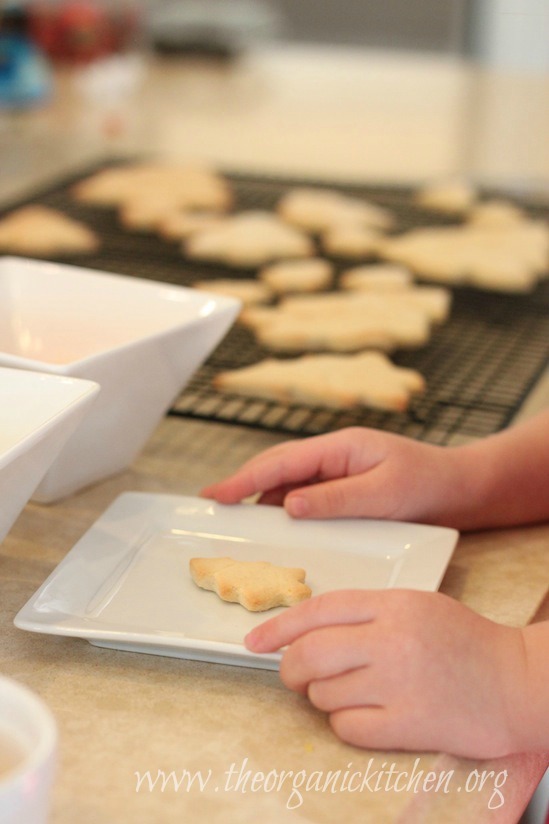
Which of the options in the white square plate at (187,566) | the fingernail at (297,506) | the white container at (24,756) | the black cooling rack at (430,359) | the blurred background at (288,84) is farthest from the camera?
the blurred background at (288,84)

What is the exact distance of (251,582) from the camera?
0.73 m

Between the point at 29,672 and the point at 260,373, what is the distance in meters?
0.49

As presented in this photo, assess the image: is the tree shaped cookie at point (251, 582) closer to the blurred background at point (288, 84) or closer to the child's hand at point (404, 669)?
the child's hand at point (404, 669)

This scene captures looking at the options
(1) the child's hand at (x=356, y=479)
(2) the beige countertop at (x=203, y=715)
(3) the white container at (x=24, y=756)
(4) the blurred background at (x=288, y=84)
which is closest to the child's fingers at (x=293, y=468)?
(1) the child's hand at (x=356, y=479)

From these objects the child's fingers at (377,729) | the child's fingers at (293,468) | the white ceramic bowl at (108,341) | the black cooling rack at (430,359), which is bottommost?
the black cooling rack at (430,359)

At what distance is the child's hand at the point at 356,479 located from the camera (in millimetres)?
833

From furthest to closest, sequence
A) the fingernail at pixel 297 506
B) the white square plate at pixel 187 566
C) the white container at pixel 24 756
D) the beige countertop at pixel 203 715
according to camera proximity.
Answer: the fingernail at pixel 297 506, the white square plate at pixel 187 566, the beige countertop at pixel 203 715, the white container at pixel 24 756

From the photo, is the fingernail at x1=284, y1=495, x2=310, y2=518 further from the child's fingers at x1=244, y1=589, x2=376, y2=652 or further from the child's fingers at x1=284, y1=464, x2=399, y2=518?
the child's fingers at x1=244, y1=589, x2=376, y2=652

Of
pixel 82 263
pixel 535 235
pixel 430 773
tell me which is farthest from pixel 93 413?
pixel 535 235

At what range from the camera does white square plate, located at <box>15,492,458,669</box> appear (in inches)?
27.5

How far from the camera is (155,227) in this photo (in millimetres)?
1605

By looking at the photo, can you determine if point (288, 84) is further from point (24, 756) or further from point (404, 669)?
point (24, 756)

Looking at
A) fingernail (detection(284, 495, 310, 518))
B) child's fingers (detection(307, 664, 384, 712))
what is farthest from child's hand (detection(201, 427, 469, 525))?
child's fingers (detection(307, 664, 384, 712))

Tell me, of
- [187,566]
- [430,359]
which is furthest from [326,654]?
[430,359]
